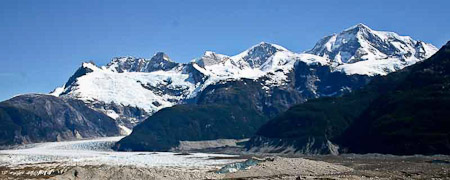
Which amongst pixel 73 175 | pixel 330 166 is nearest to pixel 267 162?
pixel 330 166

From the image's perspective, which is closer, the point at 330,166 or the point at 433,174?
the point at 433,174

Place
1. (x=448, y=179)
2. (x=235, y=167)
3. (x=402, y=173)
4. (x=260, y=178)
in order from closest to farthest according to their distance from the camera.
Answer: (x=448, y=179), (x=260, y=178), (x=402, y=173), (x=235, y=167)

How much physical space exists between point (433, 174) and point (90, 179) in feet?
237

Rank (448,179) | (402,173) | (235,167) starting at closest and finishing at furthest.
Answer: (448,179)
(402,173)
(235,167)

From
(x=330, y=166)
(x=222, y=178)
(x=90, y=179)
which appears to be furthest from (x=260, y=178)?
(x=90, y=179)

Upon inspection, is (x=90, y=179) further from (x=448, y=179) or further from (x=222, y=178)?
(x=448, y=179)

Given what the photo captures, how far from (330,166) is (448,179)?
35004 mm

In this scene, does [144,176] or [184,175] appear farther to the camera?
[184,175]

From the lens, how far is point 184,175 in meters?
126

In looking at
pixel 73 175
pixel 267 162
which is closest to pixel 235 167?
pixel 267 162

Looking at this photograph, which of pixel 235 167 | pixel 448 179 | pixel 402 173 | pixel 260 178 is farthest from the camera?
pixel 235 167

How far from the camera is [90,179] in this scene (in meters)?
115

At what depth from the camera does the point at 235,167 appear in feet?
426

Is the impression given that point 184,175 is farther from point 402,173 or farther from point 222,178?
point 402,173
